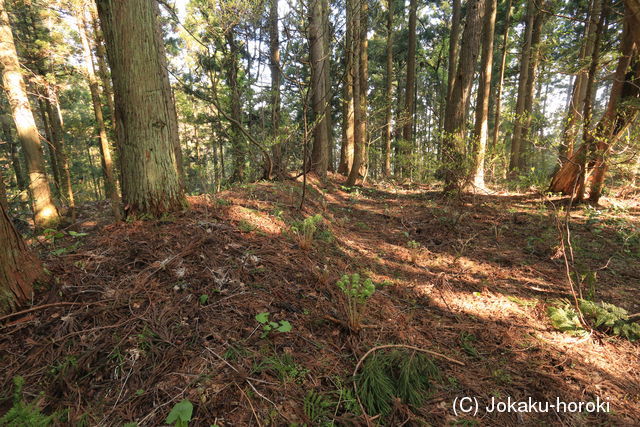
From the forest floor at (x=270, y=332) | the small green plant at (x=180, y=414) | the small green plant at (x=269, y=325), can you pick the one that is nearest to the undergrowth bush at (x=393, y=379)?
the forest floor at (x=270, y=332)

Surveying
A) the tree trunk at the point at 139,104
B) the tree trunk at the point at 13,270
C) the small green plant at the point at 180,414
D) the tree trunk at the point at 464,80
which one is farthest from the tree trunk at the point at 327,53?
the small green plant at the point at 180,414

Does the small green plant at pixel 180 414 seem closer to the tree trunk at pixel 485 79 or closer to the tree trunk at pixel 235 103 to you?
the tree trunk at pixel 235 103

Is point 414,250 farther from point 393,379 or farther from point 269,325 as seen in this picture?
point 269,325

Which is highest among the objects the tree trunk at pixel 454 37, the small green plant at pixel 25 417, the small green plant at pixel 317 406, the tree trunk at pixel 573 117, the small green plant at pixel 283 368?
the tree trunk at pixel 454 37

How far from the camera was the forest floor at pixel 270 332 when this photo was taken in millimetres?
1586

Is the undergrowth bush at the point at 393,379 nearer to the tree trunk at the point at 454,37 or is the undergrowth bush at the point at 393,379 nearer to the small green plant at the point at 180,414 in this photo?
the small green plant at the point at 180,414

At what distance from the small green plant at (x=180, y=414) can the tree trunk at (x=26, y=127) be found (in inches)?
368

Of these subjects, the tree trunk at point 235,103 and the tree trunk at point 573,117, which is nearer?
the tree trunk at point 573,117

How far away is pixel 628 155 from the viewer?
4531 mm

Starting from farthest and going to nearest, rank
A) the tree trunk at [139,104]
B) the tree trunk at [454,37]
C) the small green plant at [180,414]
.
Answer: the tree trunk at [454,37]
the tree trunk at [139,104]
the small green plant at [180,414]

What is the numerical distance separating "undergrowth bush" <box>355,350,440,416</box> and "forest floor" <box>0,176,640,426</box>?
64mm

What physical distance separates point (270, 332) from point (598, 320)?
3113mm

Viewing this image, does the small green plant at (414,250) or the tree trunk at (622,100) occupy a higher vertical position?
the tree trunk at (622,100)

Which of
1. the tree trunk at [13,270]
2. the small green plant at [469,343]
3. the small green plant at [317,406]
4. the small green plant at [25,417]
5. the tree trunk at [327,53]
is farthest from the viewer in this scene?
the tree trunk at [327,53]
